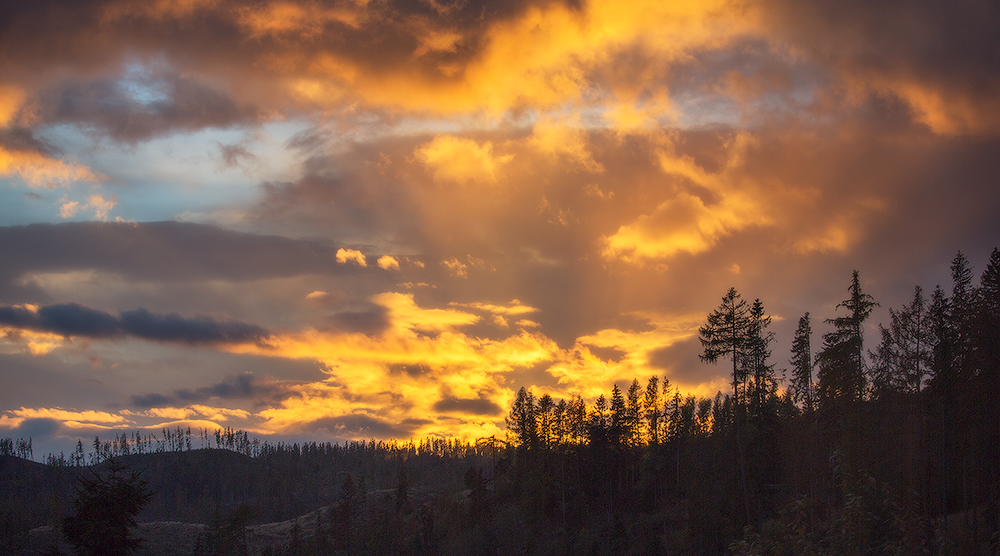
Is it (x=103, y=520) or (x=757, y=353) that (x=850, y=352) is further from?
(x=103, y=520)

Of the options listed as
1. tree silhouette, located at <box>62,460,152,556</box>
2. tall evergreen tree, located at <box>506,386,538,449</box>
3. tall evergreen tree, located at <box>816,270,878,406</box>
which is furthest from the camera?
tall evergreen tree, located at <box>506,386,538,449</box>

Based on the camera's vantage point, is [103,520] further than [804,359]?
No

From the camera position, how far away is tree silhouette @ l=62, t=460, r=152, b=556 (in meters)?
29.2

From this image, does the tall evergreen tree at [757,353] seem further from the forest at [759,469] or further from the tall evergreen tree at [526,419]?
the tall evergreen tree at [526,419]

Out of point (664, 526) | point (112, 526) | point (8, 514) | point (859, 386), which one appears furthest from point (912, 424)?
point (8, 514)

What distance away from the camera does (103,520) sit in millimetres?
29531

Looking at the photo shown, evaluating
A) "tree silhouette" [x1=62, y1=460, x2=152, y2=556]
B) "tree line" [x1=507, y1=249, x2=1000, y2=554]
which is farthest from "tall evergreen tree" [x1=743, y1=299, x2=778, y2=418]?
"tree silhouette" [x1=62, y1=460, x2=152, y2=556]

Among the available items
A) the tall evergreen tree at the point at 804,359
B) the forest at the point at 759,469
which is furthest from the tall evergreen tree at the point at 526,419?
the tall evergreen tree at the point at 804,359

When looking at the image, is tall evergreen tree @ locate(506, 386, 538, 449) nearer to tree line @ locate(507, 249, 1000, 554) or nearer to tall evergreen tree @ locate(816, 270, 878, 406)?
tree line @ locate(507, 249, 1000, 554)

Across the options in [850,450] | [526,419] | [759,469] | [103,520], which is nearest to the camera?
[103,520]

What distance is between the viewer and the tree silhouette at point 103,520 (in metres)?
29.2

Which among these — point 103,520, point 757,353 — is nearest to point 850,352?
point 757,353

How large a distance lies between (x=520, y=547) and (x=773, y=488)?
44.7 metres

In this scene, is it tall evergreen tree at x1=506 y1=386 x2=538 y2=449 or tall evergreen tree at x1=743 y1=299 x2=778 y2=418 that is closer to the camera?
tall evergreen tree at x1=743 y1=299 x2=778 y2=418
